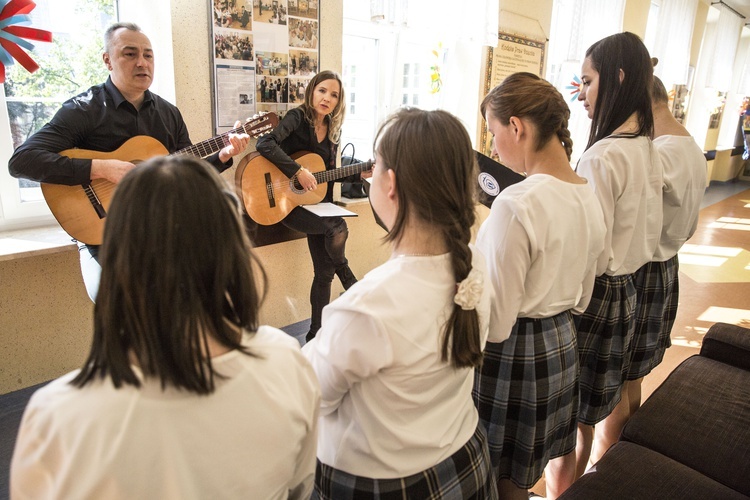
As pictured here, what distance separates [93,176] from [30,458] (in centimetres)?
157

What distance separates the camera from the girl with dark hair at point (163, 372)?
1.89 feet

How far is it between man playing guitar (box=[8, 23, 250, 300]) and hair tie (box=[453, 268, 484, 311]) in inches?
61.4

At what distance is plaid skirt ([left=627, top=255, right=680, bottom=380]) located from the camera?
6.50ft

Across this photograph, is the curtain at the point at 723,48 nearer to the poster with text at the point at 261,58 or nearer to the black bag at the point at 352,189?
the black bag at the point at 352,189

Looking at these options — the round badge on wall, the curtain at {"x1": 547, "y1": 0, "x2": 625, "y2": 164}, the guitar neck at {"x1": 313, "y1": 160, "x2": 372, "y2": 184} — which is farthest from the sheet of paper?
the curtain at {"x1": 547, "y1": 0, "x2": 625, "y2": 164}

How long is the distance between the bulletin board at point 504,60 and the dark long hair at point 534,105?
283 centimetres

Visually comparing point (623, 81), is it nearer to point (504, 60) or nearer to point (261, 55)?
point (261, 55)

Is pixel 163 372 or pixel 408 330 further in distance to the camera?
pixel 408 330

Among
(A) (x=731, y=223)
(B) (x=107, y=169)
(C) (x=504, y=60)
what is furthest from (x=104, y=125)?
(A) (x=731, y=223)

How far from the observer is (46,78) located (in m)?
2.33

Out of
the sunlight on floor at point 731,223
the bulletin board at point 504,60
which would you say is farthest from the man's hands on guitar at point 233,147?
the sunlight on floor at point 731,223

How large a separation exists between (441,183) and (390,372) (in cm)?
33

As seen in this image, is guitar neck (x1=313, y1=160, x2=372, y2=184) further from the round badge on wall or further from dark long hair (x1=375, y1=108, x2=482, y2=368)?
dark long hair (x1=375, y1=108, x2=482, y2=368)

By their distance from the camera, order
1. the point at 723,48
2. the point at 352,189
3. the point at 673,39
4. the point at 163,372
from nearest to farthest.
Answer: the point at 163,372 → the point at 352,189 → the point at 673,39 → the point at 723,48
